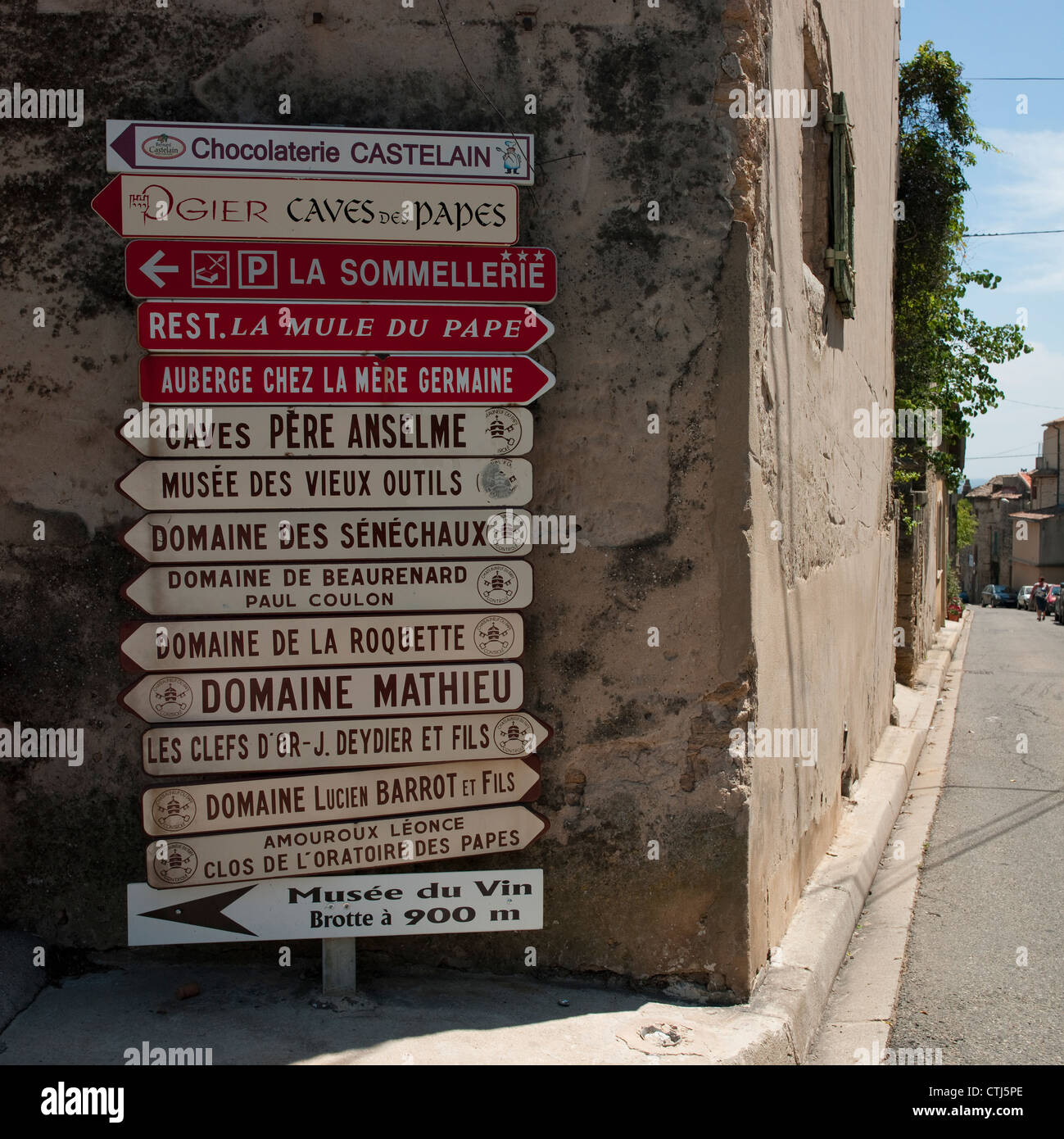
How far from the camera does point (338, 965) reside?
2.87 meters

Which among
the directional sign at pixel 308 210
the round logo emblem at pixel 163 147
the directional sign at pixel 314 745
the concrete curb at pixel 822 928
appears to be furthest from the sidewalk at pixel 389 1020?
the round logo emblem at pixel 163 147

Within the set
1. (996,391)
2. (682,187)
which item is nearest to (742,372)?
(682,187)

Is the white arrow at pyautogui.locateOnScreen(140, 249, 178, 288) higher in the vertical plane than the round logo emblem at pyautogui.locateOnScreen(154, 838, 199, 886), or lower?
higher

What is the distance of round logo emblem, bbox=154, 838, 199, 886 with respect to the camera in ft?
9.18

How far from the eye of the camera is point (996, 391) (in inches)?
495

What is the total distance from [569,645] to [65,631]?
1.47 metres

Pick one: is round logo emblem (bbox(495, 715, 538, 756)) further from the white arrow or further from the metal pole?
the white arrow

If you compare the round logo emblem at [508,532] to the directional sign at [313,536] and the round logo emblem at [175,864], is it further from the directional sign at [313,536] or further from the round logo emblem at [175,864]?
the round logo emblem at [175,864]

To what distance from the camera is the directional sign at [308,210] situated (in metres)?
2.78

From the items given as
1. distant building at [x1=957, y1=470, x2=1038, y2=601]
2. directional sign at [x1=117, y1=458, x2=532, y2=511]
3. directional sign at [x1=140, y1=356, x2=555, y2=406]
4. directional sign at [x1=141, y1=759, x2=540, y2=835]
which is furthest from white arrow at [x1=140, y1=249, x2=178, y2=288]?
distant building at [x1=957, y1=470, x2=1038, y2=601]

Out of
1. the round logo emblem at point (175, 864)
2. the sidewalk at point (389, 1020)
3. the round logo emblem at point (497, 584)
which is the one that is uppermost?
the round logo emblem at point (497, 584)

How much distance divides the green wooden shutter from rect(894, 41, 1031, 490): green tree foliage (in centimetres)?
623

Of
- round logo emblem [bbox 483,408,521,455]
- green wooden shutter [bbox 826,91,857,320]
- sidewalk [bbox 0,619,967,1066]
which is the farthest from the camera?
green wooden shutter [bbox 826,91,857,320]

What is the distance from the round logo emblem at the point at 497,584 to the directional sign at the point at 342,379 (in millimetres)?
472
